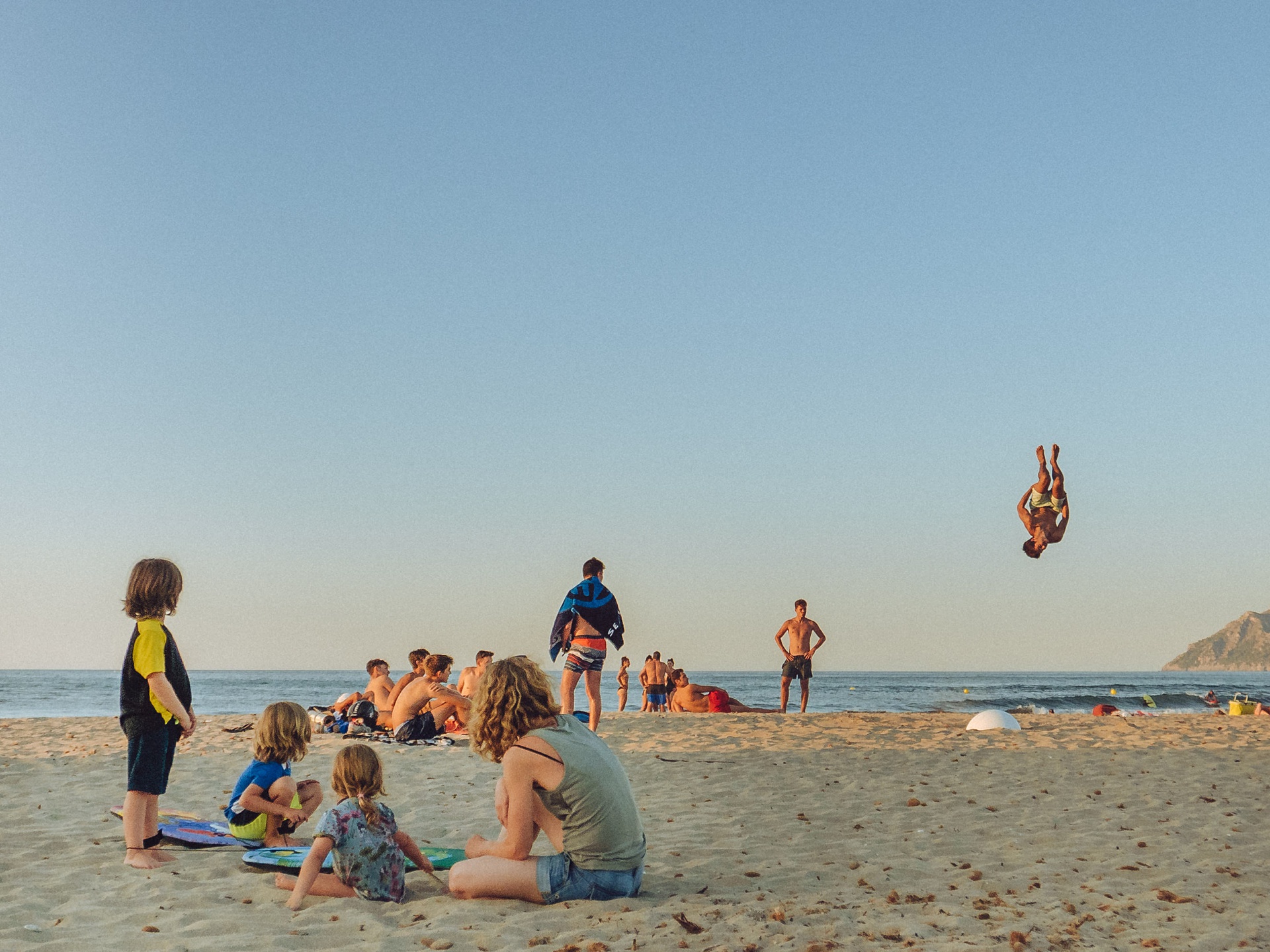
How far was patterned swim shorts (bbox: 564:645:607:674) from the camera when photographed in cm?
1041

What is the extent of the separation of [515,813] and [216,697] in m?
49.0

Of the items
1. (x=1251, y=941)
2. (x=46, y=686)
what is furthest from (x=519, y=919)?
(x=46, y=686)

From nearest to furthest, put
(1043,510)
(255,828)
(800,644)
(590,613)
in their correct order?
1. (255,828)
2. (590,613)
3. (1043,510)
4. (800,644)

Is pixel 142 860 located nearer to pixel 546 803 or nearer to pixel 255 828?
pixel 255 828

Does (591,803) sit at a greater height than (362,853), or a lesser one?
greater

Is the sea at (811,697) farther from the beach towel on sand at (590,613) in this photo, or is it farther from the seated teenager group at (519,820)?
the seated teenager group at (519,820)

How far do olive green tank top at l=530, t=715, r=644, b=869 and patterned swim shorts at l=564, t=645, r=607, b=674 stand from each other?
5.49 meters

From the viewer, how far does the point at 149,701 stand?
565 cm

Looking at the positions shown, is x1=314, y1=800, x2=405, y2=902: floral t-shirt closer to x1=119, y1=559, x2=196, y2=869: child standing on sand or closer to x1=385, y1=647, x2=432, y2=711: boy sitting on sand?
x1=119, y1=559, x2=196, y2=869: child standing on sand

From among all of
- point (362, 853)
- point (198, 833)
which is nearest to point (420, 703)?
point (198, 833)

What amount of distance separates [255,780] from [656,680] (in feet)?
54.8

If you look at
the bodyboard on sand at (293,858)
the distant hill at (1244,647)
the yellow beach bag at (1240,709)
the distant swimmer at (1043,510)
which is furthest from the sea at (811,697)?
the distant hill at (1244,647)

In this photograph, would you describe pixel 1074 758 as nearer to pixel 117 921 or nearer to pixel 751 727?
pixel 751 727

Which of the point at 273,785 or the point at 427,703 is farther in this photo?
the point at 427,703
